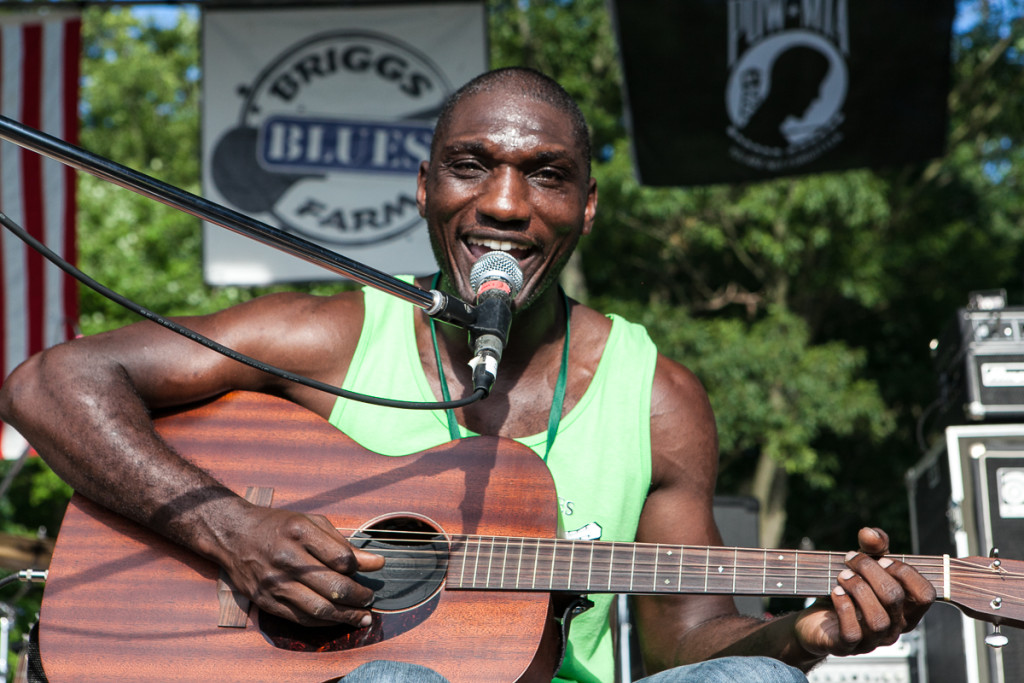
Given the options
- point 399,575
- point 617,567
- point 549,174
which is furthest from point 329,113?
point 617,567

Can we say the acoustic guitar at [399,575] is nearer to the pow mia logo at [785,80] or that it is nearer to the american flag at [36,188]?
the pow mia logo at [785,80]

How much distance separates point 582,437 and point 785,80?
3.42m

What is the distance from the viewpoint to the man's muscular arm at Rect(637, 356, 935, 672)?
2053mm

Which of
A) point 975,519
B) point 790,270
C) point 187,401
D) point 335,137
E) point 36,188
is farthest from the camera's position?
point 790,270

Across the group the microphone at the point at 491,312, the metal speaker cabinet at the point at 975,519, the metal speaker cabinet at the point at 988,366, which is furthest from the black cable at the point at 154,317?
the metal speaker cabinet at the point at 988,366

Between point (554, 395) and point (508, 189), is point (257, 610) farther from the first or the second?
point (508, 189)

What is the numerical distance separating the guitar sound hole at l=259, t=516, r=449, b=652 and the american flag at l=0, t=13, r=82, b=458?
4064 mm

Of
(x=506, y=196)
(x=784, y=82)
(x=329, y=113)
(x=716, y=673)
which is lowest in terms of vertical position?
(x=716, y=673)

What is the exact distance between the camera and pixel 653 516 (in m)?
2.62

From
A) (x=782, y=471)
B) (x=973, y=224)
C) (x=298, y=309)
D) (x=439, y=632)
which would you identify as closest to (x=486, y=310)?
(x=439, y=632)

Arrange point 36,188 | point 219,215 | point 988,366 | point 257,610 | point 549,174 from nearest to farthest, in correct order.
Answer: point 219,215 → point 257,610 → point 549,174 → point 988,366 → point 36,188

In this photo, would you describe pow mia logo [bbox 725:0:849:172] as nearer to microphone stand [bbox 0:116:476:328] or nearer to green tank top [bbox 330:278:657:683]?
green tank top [bbox 330:278:657:683]

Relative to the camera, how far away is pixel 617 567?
88.8 inches

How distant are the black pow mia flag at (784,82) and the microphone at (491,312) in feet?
11.8
